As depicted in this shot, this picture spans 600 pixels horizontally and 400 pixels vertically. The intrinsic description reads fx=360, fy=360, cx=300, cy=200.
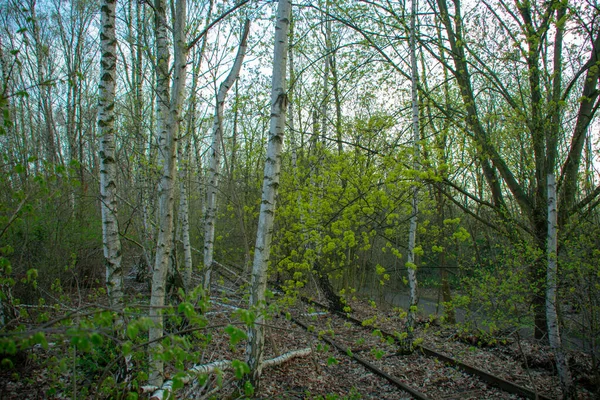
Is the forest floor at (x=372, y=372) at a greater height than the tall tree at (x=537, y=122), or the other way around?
the tall tree at (x=537, y=122)

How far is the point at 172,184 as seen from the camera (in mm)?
3834

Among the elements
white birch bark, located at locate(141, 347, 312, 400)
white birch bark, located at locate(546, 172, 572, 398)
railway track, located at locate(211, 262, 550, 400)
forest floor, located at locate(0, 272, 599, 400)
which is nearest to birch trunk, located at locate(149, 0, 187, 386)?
white birch bark, located at locate(141, 347, 312, 400)

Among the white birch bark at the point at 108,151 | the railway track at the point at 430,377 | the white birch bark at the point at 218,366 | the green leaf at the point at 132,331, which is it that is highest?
the white birch bark at the point at 108,151

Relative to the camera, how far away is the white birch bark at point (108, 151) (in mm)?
3742

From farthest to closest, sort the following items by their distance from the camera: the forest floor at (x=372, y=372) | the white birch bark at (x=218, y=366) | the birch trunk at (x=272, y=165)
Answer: the forest floor at (x=372, y=372) < the birch trunk at (x=272, y=165) < the white birch bark at (x=218, y=366)

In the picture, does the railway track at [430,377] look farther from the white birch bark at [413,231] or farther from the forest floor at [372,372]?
the white birch bark at [413,231]

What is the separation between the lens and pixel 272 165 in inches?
165

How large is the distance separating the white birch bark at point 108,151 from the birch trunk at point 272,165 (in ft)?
4.87

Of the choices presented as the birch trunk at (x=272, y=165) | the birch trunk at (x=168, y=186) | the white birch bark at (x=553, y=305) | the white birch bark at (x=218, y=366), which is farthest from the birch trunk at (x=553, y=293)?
the birch trunk at (x=168, y=186)

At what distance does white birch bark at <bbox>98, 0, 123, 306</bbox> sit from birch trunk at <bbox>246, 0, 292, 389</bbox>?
148cm

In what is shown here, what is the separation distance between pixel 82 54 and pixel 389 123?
11201 mm

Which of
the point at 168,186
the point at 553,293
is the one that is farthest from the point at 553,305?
the point at 168,186

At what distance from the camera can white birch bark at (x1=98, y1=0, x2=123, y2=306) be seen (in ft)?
12.3

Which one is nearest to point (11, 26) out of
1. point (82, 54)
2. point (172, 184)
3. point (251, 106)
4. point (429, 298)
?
point (82, 54)
